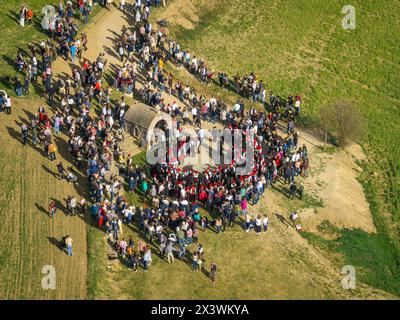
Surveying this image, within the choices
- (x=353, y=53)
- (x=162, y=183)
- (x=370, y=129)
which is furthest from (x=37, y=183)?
(x=353, y=53)

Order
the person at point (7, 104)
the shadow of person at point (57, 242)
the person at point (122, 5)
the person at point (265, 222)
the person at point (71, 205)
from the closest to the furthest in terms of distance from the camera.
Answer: the shadow of person at point (57, 242) → the person at point (71, 205) → the person at point (265, 222) → the person at point (7, 104) → the person at point (122, 5)

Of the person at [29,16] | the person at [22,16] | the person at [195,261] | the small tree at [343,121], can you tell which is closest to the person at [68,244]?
the person at [195,261]

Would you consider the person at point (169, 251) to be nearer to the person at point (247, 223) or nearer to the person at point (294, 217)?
the person at point (247, 223)

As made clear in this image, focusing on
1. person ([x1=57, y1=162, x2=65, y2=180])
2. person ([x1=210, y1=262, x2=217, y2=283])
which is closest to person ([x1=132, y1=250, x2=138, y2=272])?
person ([x1=210, y1=262, x2=217, y2=283])

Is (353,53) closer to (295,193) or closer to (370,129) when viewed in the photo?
(370,129)

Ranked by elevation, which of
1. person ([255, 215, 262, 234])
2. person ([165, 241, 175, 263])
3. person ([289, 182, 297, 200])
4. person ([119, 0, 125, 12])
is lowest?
person ([165, 241, 175, 263])

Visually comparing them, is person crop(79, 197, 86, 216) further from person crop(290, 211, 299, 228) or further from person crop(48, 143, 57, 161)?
person crop(290, 211, 299, 228)
